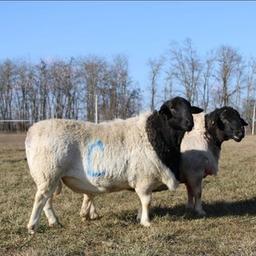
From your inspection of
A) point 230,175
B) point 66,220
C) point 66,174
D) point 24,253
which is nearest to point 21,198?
point 66,220

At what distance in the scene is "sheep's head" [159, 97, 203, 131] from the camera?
8.41 metres

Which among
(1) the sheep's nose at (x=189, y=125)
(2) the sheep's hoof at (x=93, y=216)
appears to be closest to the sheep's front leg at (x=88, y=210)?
(2) the sheep's hoof at (x=93, y=216)

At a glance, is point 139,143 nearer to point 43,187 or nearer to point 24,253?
point 43,187

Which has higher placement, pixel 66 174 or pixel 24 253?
pixel 66 174

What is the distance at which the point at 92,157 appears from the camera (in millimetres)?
7957

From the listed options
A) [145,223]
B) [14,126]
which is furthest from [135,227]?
[14,126]

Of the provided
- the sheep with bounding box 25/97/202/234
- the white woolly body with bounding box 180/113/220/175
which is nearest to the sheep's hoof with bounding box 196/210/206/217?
the white woolly body with bounding box 180/113/220/175

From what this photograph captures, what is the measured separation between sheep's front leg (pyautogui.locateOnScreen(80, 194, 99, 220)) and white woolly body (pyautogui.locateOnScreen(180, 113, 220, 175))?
1.62 meters

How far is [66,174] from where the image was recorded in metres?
7.88

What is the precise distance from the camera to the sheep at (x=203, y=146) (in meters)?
9.31

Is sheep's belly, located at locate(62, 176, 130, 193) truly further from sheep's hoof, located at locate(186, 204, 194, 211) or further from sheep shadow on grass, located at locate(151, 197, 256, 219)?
sheep's hoof, located at locate(186, 204, 194, 211)

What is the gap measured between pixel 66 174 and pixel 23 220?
1126 millimetres

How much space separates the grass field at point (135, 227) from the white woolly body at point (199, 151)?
762 mm

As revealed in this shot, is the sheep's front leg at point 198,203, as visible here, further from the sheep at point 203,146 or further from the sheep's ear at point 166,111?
the sheep's ear at point 166,111
